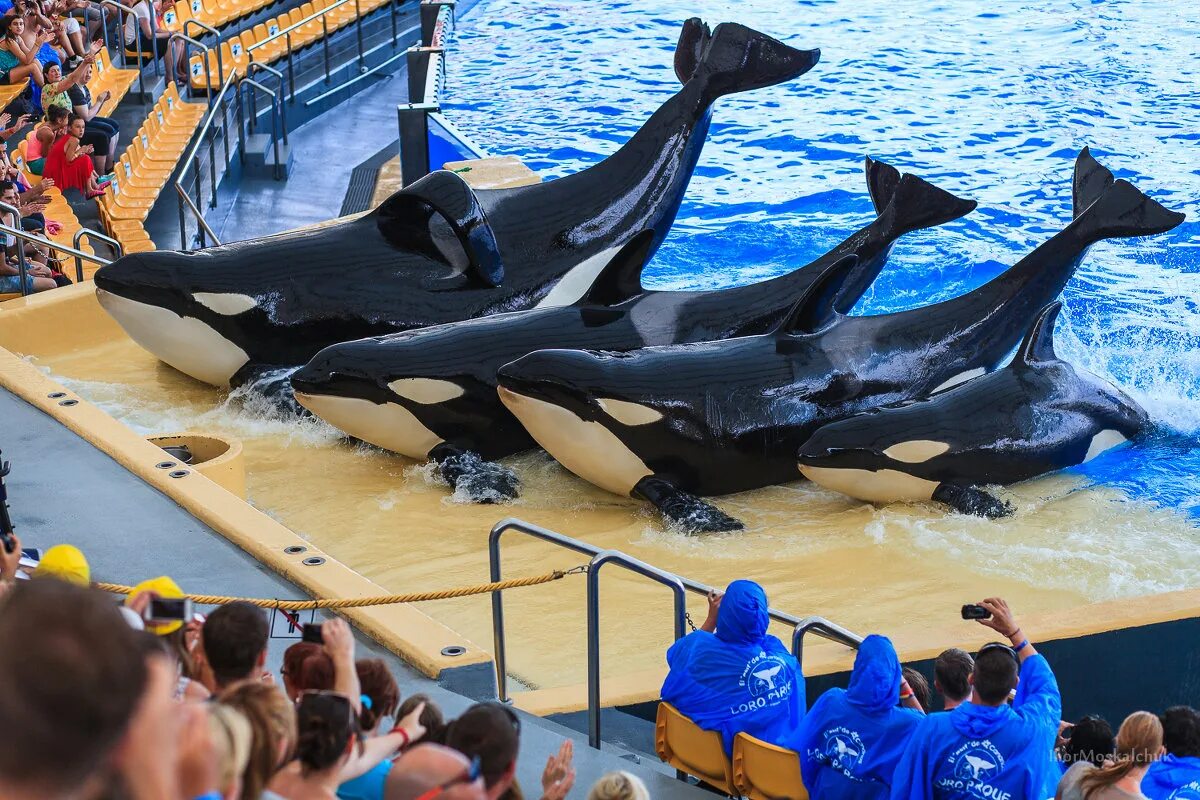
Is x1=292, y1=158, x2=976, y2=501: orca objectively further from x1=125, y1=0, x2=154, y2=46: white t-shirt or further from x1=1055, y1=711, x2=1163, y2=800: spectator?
x1=125, y1=0, x2=154, y2=46: white t-shirt

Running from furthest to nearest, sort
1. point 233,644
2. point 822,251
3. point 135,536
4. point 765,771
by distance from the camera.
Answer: point 822,251 < point 135,536 < point 765,771 < point 233,644

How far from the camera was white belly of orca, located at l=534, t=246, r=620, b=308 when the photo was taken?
1009 centimetres

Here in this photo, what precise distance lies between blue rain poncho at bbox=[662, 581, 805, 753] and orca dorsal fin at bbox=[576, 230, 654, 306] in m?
4.58

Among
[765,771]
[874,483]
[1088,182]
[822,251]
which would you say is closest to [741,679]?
[765,771]

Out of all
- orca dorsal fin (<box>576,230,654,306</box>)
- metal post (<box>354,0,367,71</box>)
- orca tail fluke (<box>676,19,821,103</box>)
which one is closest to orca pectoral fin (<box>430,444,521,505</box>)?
orca dorsal fin (<box>576,230,654,306</box>)

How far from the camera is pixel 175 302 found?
31.8 ft

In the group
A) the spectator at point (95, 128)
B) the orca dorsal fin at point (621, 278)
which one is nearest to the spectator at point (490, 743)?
the orca dorsal fin at point (621, 278)

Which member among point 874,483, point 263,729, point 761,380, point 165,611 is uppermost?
point 263,729

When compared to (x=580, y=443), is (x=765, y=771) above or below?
above

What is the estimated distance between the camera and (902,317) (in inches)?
371

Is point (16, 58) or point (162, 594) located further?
point (16, 58)

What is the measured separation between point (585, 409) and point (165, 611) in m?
5.04

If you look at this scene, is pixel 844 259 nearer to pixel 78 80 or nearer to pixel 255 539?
pixel 255 539

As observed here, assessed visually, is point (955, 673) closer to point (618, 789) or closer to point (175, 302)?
point (618, 789)
